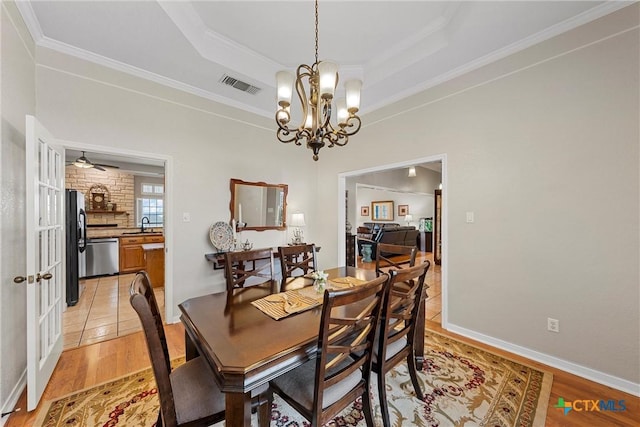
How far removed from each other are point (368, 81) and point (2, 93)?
10.4ft

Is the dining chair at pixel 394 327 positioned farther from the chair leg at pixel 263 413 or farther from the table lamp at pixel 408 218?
the table lamp at pixel 408 218

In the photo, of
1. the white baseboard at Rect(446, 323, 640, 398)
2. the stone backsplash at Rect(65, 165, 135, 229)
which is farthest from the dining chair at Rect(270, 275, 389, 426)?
the stone backsplash at Rect(65, 165, 135, 229)

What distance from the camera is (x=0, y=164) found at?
157cm

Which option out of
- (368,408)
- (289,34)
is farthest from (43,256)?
(289,34)

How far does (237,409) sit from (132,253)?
18.8 feet

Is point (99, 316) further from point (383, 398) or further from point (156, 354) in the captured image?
point (383, 398)

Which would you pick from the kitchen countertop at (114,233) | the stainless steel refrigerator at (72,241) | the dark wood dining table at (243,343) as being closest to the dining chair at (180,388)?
the dark wood dining table at (243,343)

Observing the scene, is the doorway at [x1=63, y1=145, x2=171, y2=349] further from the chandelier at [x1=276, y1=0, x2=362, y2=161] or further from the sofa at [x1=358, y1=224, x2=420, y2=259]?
the sofa at [x1=358, y1=224, x2=420, y2=259]

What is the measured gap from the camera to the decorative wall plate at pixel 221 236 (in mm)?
3334

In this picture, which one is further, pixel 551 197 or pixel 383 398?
pixel 551 197

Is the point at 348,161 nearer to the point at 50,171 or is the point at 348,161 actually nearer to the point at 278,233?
the point at 278,233

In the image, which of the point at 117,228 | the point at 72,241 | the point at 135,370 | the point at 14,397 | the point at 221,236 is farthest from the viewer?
the point at 117,228

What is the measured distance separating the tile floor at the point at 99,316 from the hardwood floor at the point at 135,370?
0.72 ft

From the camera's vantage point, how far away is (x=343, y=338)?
4.20ft
